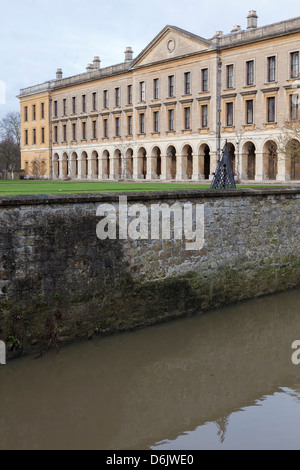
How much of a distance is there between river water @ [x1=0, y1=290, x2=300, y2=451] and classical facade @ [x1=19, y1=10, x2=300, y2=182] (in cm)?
2531

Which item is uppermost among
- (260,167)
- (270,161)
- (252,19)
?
(252,19)

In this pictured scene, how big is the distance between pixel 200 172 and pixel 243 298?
3700 centimetres

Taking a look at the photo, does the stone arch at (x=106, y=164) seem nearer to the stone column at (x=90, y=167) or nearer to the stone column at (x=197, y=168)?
the stone column at (x=90, y=167)

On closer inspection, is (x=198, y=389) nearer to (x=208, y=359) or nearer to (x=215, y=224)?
(x=208, y=359)

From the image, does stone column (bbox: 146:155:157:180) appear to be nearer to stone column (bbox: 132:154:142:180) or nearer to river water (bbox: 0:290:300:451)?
stone column (bbox: 132:154:142:180)

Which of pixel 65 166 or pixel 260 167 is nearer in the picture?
pixel 260 167

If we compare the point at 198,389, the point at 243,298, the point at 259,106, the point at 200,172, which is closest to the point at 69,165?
the point at 200,172

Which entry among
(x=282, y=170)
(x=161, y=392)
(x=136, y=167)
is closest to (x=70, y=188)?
(x=161, y=392)

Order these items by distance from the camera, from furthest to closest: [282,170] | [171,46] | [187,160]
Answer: [187,160], [171,46], [282,170]

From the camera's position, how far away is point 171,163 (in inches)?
2176

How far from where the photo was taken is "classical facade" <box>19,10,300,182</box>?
44250 millimetres

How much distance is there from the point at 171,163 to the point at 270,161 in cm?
1180

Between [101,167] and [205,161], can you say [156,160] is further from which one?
[101,167]

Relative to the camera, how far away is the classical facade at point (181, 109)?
145 feet
